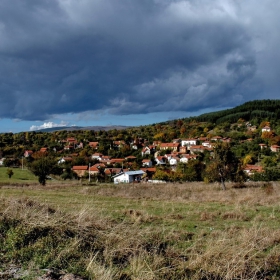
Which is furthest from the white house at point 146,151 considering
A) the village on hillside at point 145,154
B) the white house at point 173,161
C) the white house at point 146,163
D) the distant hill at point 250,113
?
the distant hill at point 250,113

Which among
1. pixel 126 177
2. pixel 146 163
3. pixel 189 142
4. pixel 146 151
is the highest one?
pixel 189 142

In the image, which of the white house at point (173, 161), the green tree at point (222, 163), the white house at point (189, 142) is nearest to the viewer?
the green tree at point (222, 163)

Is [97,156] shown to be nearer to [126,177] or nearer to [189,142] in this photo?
[126,177]

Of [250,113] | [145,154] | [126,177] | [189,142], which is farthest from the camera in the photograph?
[250,113]

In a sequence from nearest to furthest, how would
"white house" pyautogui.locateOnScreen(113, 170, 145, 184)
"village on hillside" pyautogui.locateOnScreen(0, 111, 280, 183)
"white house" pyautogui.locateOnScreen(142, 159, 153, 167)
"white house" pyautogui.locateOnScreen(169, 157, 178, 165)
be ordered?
"white house" pyautogui.locateOnScreen(113, 170, 145, 184) → "village on hillside" pyautogui.locateOnScreen(0, 111, 280, 183) → "white house" pyautogui.locateOnScreen(142, 159, 153, 167) → "white house" pyautogui.locateOnScreen(169, 157, 178, 165)

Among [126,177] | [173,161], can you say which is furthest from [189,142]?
[126,177]

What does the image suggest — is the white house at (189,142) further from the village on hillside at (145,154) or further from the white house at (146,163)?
the white house at (146,163)

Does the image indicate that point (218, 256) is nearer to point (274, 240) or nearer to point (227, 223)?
point (274, 240)

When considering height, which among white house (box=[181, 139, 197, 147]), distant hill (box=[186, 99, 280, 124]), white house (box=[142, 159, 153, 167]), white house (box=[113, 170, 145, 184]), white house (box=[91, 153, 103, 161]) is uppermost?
distant hill (box=[186, 99, 280, 124])

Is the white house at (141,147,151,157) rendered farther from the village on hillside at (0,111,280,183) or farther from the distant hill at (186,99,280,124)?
the distant hill at (186,99,280,124)

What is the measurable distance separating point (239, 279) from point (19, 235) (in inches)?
154

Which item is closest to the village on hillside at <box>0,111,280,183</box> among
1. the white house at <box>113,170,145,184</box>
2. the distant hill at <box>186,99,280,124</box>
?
the white house at <box>113,170,145,184</box>

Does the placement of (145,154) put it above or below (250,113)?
below

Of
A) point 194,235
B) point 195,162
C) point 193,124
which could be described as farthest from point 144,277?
point 193,124
